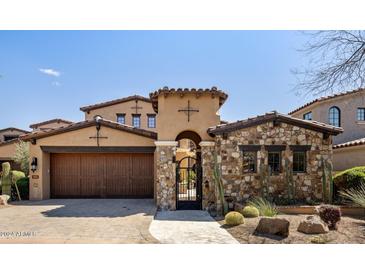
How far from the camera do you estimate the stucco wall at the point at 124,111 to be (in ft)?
71.1

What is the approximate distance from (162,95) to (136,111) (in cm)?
1146

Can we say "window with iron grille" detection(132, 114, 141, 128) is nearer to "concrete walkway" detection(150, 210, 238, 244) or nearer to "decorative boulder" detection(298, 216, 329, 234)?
"concrete walkway" detection(150, 210, 238, 244)

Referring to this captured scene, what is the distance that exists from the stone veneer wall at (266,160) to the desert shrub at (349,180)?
0.60 m

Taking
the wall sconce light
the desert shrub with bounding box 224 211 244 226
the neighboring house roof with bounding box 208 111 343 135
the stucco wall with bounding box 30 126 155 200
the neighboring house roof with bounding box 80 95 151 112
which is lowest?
the desert shrub with bounding box 224 211 244 226

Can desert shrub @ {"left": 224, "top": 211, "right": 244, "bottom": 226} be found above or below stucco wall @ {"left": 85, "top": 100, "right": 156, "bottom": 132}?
below

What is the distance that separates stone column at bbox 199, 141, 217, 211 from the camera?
10.9 meters

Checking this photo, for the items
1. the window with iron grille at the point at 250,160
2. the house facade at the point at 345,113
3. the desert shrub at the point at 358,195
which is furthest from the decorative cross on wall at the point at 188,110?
the house facade at the point at 345,113

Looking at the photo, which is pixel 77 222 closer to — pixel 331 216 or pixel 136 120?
pixel 331 216

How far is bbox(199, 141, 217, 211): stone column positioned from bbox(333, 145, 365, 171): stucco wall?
805 cm

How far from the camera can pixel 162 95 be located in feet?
36.1

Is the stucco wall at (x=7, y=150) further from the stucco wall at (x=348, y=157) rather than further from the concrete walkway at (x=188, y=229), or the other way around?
the stucco wall at (x=348, y=157)

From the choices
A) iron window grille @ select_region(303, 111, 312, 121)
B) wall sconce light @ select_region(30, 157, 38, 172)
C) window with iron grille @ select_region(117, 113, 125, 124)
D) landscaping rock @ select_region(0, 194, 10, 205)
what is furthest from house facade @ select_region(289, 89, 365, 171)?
landscaping rock @ select_region(0, 194, 10, 205)

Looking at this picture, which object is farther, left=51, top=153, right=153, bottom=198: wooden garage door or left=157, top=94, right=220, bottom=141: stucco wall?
left=51, top=153, right=153, bottom=198: wooden garage door

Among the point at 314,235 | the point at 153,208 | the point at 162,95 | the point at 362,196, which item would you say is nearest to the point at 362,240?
the point at 314,235
